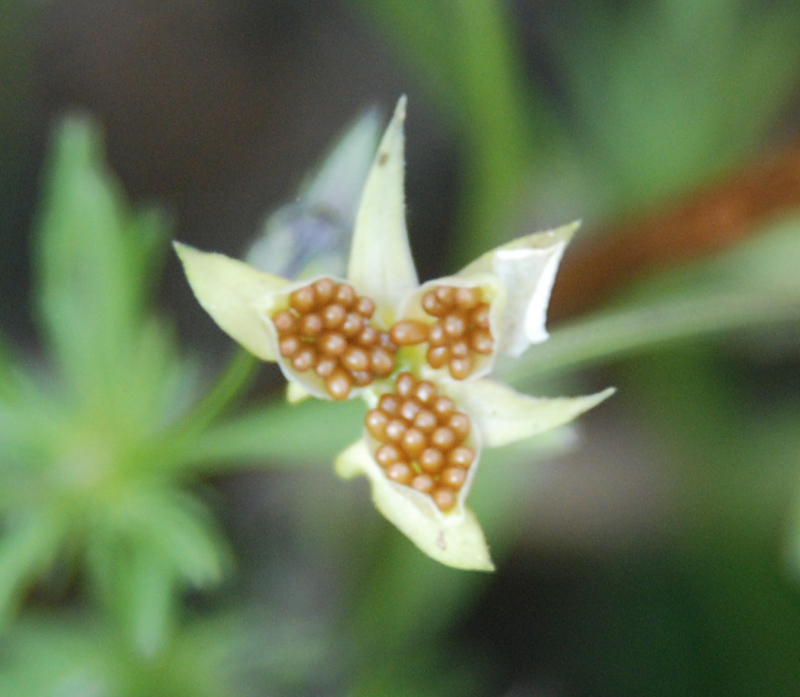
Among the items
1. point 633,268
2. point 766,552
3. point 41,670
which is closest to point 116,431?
point 41,670

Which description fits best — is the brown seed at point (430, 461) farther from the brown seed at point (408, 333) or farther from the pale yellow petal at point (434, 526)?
the brown seed at point (408, 333)

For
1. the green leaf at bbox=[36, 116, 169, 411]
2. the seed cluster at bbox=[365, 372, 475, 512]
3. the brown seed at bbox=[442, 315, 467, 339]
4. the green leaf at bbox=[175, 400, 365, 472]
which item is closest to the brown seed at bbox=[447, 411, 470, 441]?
the seed cluster at bbox=[365, 372, 475, 512]

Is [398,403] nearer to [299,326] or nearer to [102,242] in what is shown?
[299,326]

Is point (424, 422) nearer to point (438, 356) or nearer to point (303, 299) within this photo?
point (438, 356)

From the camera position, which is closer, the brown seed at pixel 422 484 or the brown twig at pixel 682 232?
the brown seed at pixel 422 484

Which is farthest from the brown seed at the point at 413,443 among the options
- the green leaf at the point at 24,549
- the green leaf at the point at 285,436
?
the green leaf at the point at 24,549

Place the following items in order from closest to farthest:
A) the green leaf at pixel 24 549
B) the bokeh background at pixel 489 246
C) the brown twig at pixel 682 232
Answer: the green leaf at pixel 24 549, the brown twig at pixel 682 232, the bokeh background at pixel 489 246
